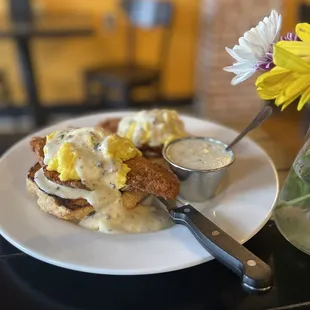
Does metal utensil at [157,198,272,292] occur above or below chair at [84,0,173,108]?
above

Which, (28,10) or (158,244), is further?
(28,10)

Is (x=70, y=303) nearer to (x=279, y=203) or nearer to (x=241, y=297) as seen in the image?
(x=241, y=297)

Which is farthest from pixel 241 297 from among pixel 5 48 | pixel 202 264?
pixel 5 48

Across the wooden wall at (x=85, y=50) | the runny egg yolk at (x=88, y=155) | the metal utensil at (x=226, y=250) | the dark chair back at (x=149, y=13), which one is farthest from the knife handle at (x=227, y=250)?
the wooden wall at (x=85, y=50)

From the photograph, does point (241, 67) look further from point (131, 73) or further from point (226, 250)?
point (131, 73)

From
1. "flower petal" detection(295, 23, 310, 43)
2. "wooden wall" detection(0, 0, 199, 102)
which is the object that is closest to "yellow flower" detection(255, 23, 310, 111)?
"flower petal" detection(295, 23, 310, 43)

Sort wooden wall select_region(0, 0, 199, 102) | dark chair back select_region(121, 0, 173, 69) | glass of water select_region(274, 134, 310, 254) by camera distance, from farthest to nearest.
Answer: wooden wall select_region(0, 0, 199, 102) < dark chair back select_region(121, 0, 173, 69) < glass of water select_region(274, 134, 310, 254)

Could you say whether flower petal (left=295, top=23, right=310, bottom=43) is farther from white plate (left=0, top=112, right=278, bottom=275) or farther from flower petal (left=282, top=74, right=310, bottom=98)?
white plate (left=0, top=112, right=278, bottom=275)
